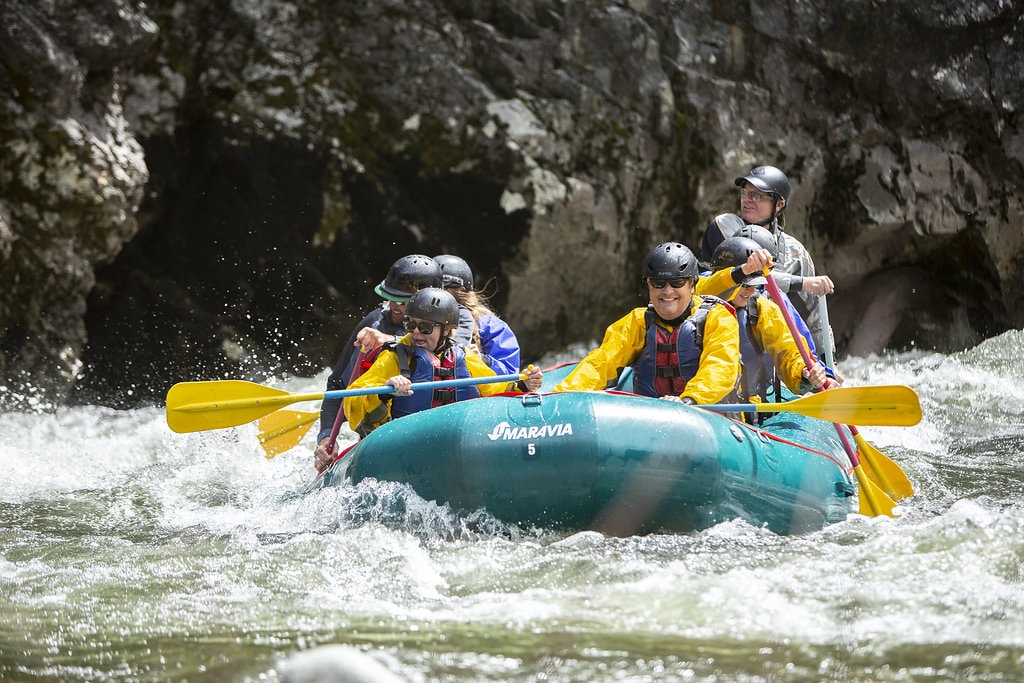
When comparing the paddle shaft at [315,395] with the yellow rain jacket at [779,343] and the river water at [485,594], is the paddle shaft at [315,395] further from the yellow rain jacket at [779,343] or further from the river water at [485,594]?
the yellow rain jacket at [779,343]

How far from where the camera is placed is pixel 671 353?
18.3ft

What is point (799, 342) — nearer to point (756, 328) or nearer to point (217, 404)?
point (756, 328)

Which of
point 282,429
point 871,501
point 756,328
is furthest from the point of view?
point 282,429

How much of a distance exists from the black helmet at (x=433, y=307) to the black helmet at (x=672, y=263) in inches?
37.5

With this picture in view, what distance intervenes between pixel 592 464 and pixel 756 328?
1708 millimetres

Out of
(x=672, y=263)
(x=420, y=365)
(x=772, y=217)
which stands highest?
(x=772, y=217)

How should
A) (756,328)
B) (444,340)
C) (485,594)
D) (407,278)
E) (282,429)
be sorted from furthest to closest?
1. (282,429)
2. (407,278)
3. (756,328)
4. (444,340)
5. (485,594)

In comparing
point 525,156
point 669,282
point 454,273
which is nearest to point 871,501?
point 669,282

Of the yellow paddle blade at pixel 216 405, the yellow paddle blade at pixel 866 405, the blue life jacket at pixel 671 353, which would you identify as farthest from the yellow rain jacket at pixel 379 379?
the yellow paddle blade at pixel 866 405

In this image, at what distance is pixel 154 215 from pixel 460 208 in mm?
2666

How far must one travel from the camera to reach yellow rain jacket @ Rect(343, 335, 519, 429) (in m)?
5.59

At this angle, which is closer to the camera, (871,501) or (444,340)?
(871,501)

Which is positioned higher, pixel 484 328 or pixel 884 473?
pixel 484 328

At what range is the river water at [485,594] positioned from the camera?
3498 mm
